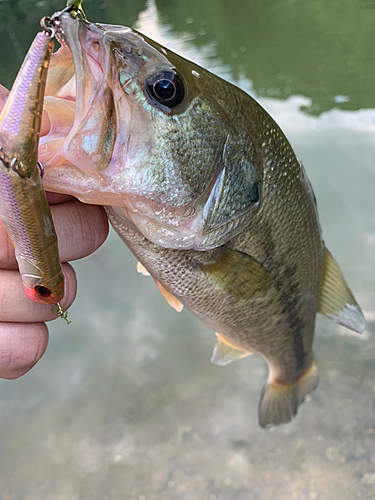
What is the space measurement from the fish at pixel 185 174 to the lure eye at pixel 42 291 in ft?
0.56

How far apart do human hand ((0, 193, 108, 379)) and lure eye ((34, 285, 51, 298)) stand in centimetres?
15

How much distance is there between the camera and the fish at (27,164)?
0.44 meters

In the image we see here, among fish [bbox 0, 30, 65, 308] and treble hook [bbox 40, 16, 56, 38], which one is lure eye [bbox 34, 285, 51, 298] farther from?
treble hook [bbox 40, 16, 56, 38]

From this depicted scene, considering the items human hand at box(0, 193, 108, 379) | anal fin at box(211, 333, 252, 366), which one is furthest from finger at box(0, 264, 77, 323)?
A: anal fin at box(211, 333, 252, 366)

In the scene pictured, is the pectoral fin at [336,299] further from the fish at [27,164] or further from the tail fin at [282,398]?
the fish at [27,164]

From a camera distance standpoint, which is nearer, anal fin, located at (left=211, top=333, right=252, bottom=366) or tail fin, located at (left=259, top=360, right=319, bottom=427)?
anal fin, located at (left=211, top=333, right=252, bottom=366)

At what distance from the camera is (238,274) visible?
0.92m

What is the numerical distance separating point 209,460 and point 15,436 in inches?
48.6

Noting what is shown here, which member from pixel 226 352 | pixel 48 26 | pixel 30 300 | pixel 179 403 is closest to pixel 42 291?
pixel 30 300

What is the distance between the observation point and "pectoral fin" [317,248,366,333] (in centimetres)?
124

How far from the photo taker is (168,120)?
67cm

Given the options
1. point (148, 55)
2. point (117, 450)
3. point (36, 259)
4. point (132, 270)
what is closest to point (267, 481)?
point (117, 450)

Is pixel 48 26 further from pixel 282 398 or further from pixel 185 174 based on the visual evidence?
pixel 282 398

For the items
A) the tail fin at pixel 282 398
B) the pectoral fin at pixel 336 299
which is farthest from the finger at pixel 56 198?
the tail fin at pixel 282 398
